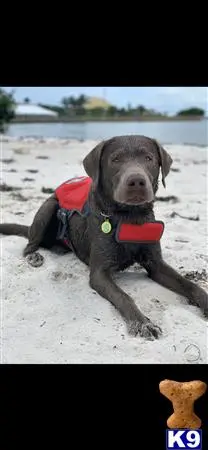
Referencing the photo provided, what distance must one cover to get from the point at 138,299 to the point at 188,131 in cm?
1455

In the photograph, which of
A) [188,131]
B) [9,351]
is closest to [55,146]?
[188,131]

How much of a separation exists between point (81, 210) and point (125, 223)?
64 cm

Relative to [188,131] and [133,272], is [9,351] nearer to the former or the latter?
[133,272]

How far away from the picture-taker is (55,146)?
12.2 meters

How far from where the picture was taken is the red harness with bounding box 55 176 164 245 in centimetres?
354

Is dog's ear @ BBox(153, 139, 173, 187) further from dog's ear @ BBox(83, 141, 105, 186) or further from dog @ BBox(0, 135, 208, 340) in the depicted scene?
dog's ear @ BBox(83, 141, 105, 186)

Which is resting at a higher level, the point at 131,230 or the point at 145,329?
the point at 131,230

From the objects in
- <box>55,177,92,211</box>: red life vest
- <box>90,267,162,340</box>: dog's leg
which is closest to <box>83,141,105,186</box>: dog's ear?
<box>55,177,92,211</box>: red life vest

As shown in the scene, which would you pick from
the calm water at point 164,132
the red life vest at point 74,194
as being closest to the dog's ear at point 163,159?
the red life vest at point 74,194
